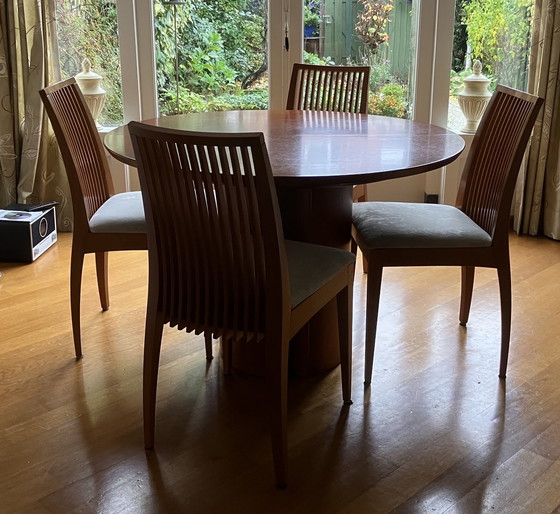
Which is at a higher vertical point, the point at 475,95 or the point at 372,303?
the point at 475,95

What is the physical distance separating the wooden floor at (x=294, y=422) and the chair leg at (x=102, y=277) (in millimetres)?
49

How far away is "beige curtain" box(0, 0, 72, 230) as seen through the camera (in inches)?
140

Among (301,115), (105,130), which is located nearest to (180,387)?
(301,115)

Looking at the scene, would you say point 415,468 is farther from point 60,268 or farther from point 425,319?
point 60,268

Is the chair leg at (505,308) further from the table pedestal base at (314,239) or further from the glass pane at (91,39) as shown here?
the glass pane at (91,39)

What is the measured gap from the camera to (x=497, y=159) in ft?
8.18

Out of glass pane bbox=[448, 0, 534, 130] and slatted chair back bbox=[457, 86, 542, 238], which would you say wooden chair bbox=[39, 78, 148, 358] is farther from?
glass pane bbox=[448, 0, 534, 130]

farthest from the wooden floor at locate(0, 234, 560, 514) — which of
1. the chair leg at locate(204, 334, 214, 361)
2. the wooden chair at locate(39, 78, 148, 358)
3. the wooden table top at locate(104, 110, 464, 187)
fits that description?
the wooden table top at locate(104, 110, 464, 187)

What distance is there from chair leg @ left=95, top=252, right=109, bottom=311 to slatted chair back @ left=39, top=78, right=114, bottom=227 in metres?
0.25

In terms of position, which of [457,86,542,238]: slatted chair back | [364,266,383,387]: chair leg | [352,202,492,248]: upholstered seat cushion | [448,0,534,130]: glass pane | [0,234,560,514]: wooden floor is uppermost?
[448,0,534,130]: glass pane

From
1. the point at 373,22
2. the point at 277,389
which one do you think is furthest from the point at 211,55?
the point at 277,389

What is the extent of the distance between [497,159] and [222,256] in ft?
3.72

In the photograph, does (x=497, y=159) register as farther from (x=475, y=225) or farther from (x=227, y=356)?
(x=227, y=356)

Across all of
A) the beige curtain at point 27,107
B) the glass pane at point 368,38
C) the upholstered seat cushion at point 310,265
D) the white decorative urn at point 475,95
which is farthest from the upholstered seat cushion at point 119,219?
the white decorative urn at point 475,95
